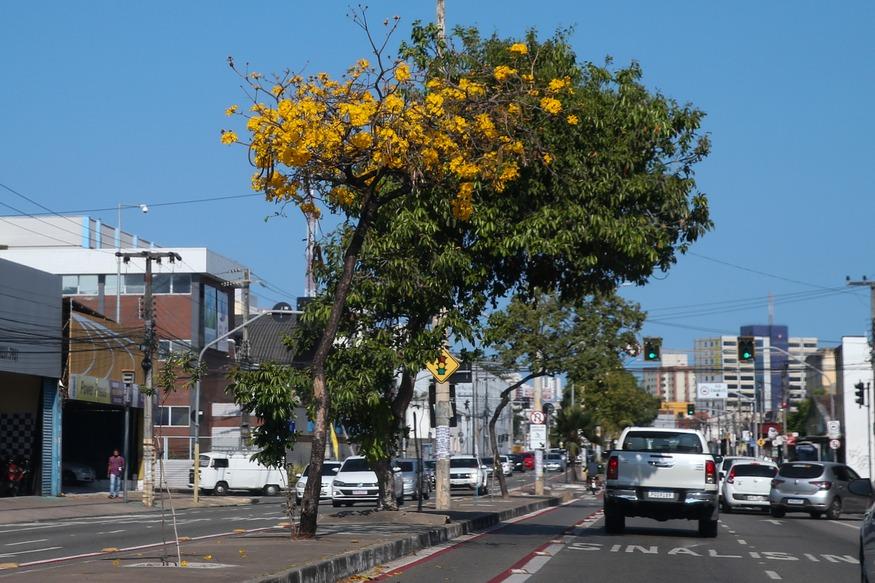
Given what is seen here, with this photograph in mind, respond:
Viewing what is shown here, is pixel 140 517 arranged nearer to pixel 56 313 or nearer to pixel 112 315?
pixel 56 313

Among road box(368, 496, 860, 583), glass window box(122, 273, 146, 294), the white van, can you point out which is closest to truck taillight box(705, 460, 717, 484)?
road box(368, 496, 860, 583)

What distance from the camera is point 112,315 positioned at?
77.3 metres

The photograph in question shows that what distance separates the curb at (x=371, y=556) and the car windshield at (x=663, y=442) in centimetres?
368

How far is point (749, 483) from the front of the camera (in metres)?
39.7

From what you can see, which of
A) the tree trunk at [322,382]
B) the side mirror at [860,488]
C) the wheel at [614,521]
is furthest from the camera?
the wheel at [614,521]

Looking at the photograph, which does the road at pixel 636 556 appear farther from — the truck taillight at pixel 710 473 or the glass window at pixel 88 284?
the glass window at pixel 88 284

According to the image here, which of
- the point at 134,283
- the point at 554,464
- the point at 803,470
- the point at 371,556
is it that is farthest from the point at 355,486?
the point at 554,464

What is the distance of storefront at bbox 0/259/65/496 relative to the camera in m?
44.1

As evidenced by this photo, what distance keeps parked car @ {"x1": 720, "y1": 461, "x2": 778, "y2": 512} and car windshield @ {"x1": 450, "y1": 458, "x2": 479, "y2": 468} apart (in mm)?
23089

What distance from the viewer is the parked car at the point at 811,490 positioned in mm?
36688

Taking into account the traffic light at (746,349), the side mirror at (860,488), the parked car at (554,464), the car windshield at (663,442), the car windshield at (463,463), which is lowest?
the parked car at (554,464)

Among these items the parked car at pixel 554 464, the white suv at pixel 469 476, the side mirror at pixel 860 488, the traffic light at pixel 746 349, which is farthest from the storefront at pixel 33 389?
the parked car at pixel 554 464

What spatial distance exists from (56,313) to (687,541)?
97.8 ft

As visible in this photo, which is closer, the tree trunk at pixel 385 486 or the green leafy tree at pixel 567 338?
the tree trunk at pixel 385 486
